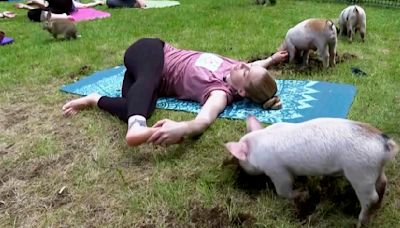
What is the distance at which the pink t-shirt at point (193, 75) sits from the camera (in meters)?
3.00

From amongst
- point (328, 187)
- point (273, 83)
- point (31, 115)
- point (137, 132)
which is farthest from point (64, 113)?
point (328, 187)

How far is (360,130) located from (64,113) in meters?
2.04

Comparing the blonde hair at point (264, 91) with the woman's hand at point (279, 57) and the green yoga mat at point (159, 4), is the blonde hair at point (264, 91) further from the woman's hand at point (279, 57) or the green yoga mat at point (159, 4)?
the green yoga mat at point (159, 4)

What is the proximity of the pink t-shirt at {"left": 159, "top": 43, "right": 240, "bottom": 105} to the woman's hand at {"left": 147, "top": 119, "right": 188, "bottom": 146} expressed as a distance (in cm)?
53

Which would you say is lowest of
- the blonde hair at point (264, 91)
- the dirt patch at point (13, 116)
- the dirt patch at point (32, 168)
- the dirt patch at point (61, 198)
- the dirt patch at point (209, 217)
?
the dirt patch at point (13, 116)

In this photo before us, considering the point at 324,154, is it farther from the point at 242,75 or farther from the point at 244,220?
the point at 242,75

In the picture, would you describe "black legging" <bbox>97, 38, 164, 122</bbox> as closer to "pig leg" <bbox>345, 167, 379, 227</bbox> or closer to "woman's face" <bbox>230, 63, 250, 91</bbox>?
"woman's face" <bbox>230, 63, 250, 91</bbox>

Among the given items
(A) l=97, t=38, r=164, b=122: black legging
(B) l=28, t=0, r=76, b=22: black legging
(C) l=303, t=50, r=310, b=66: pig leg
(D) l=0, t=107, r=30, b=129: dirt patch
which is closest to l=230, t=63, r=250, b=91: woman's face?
(A) l=97, t=38, r=164, b=122: black legging

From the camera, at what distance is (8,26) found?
6.43 meters

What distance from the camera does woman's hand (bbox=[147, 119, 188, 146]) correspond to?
7.98ft

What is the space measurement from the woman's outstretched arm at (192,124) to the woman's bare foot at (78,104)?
0.77 meters

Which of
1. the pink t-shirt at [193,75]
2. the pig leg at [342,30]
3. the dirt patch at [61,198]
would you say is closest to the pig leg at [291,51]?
the pink t-shirt at [193,75]

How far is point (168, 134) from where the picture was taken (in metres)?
2.44

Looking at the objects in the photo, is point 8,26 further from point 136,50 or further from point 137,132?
point 137,132
